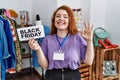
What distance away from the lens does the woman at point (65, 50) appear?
136cm

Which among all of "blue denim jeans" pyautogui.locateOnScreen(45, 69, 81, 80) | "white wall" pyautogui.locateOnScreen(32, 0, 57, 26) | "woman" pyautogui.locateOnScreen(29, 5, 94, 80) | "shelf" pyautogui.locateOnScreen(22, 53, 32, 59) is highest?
"white wall" pyautogui.locateOnScreen(32, 0, 57, 26)

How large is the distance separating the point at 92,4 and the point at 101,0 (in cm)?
21

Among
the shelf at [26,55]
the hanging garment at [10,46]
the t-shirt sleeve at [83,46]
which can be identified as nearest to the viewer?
the t-shirt sleeve at [83,46]

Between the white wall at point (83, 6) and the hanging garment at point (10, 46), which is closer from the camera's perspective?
the hanging garment at point (10, 46)

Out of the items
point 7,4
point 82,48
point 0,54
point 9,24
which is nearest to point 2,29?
point 9,24

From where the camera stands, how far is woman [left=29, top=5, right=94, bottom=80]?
1.36m

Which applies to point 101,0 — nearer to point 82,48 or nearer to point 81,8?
point 81,8

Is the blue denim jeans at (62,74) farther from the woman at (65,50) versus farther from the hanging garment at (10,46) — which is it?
the hanging garment at (10,46)

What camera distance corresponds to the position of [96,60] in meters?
2.44

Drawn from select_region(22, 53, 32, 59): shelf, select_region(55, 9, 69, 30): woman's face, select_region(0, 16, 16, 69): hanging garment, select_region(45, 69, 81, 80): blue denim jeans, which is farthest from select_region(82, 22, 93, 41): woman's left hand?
select_region(22, 53, 32, 59): shelf

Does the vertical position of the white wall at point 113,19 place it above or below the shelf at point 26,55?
above

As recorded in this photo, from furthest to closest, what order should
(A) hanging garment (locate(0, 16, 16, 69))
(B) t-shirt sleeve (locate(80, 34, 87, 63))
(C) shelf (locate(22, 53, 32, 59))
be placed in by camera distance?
(C) shelf (locate(22, 53, 32, 59))
(A) hanging garment (locate(0, 16, 16, 69))
(B) t-shirt sleeve (locate(80, 34, 87, 63))

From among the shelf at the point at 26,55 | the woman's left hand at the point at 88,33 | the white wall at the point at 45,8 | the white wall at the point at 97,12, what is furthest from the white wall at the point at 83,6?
the woman's left hand at the point at 88,33

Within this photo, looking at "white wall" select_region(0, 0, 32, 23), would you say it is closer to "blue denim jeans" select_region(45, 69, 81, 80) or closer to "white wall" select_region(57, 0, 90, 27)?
"white wall" select_region(57, 0, 90, 27)
